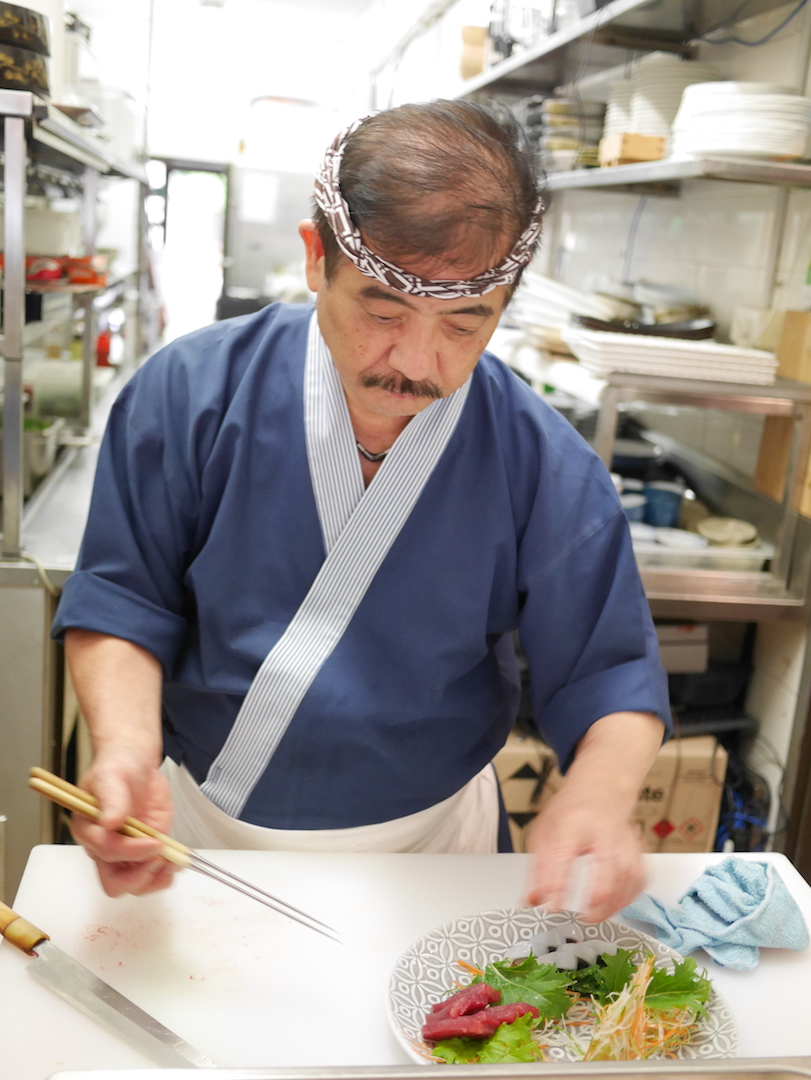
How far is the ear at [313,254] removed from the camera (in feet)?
3.81

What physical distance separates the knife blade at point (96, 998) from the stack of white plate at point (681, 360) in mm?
1645

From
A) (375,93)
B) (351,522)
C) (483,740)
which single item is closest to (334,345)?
(351,522)

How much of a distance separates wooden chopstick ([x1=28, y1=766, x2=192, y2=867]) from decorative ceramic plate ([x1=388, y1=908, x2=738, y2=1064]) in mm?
230

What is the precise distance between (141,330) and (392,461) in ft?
16.5

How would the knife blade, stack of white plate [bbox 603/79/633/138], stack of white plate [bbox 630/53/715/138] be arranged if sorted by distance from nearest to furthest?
the knife blade → stack of white plate [bbox 630/53/715/138] → stack of white plate [bbox 603/79/633/138]

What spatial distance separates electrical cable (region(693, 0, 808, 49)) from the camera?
2.32 m

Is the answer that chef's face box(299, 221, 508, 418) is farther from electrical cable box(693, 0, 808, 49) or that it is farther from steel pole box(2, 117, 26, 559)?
electrical cable box(693, 0, 808, 49)

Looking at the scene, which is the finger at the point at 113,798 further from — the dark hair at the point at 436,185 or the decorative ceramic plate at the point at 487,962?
the dark hair at the point at 436,185

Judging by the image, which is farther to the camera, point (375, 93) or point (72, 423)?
point (375, 93)

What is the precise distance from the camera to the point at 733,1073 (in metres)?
0.57

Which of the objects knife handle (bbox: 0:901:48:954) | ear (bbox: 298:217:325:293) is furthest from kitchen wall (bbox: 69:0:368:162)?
knife handle (bbox: 0:901:48:954)

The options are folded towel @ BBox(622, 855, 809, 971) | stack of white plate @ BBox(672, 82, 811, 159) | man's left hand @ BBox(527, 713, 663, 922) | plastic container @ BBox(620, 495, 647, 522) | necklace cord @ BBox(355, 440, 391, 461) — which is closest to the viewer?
man's left hand @ BBox(527, 713, 663, 922)

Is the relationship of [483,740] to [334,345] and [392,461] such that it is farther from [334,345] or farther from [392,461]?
[334,345]

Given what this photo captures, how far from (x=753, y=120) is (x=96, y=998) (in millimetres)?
1923
